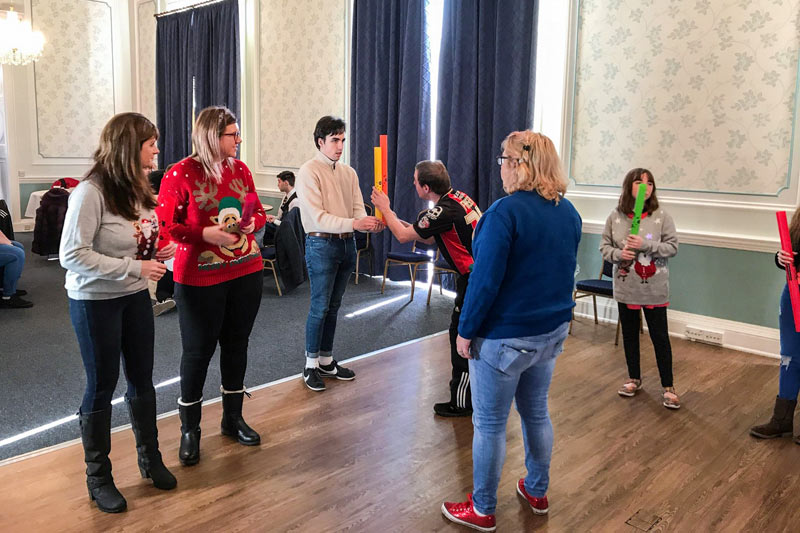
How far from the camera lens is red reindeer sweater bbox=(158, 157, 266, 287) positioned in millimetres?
2504

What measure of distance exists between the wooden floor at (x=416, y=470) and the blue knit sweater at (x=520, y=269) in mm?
782

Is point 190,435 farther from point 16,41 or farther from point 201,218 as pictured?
point 16,41

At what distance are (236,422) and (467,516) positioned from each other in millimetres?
1168

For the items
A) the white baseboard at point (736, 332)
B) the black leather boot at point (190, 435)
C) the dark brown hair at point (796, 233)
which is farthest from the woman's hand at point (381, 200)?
the white baseboard at point (736, 332)

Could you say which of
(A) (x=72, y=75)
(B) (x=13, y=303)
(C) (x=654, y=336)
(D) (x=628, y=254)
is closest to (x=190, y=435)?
(D) (x=628, y=254)

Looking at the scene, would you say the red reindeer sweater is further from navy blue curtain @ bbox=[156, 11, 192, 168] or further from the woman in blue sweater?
navy blue curtain @ bbox=[156, 11, 192, 168]

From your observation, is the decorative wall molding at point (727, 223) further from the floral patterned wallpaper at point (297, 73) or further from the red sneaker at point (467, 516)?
the floral patterned wallpaper at point (297, 73)

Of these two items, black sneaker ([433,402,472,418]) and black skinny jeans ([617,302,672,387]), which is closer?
black sneaker ([433,402,472,418])

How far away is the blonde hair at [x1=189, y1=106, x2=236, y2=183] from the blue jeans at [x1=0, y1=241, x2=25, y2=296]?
11.7 ft

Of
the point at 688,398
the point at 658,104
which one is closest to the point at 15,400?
the point at 688,398

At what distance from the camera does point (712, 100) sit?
451 cm

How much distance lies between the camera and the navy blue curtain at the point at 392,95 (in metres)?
6.14

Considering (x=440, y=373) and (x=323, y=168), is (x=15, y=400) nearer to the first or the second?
(x=323, y=168)

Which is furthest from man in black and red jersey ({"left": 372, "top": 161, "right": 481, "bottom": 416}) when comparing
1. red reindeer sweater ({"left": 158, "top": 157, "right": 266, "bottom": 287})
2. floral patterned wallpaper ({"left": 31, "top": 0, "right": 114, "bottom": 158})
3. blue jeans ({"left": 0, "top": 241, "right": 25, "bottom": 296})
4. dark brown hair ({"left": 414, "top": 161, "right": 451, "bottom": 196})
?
floral patterned wallpaper ({"left": 31, "top": 0, "right": 114, "bottom": 158})
